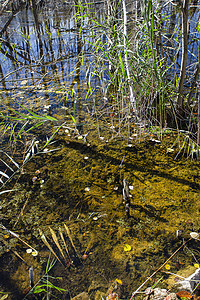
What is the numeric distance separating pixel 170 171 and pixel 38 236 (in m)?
1.60

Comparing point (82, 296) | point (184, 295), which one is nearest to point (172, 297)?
point (184, 295)

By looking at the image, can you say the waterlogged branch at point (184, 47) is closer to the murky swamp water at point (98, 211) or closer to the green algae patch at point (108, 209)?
the murky swamp water at point (98, 211)

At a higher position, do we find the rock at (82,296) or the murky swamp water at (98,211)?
the murky swamp water at (98,211)

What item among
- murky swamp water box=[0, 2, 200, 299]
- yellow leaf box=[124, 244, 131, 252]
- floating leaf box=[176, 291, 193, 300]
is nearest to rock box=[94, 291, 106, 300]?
murky swamp water box=[0, 2, 200, 299]

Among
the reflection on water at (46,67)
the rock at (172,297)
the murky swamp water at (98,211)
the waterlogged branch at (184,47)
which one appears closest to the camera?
the rock at (172,297)

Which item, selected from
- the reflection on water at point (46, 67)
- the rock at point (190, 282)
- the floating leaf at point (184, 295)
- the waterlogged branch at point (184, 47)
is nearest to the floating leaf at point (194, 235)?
the rock at point (190, 282)

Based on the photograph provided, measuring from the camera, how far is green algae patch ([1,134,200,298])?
6.46 feet

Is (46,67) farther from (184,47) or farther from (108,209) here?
(108,209)

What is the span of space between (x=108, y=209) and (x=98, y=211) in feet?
0.34

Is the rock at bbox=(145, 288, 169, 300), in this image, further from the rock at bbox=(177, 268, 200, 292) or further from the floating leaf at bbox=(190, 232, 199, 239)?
the floating leaf at bbox=(190, 232, 199, 239)

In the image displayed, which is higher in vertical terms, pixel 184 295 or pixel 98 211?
pixel 98 211

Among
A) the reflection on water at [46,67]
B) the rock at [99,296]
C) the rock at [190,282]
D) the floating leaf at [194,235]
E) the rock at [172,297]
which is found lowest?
the rock at [99,296]

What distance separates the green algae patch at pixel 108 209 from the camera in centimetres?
197

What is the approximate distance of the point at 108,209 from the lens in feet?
8.08
